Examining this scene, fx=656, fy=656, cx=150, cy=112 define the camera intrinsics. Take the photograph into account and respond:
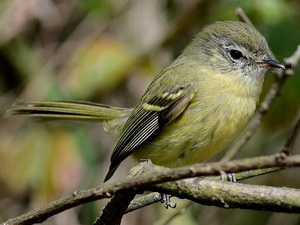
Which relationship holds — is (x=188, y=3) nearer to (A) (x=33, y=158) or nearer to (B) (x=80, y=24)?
(B) (x=80, y=24)

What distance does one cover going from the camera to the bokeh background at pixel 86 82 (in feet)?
12.5

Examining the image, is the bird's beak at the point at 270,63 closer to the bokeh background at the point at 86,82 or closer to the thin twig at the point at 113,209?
the bokeh background at the point at 86,82

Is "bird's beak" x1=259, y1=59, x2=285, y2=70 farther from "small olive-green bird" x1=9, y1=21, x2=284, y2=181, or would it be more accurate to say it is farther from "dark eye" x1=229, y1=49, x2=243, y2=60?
"dark eye" x1=229, y1=49, x2=243, y2=60

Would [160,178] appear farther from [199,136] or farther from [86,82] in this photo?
[86,82]

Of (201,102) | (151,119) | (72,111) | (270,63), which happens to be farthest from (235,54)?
(72,111)

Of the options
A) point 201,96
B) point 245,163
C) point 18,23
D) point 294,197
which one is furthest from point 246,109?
point 18,23

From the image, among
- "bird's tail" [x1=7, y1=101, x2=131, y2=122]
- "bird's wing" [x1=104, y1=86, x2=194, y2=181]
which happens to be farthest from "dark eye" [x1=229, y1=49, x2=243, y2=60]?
"bird's tail" [x1=7, y1=101, x2=131, y2=122]

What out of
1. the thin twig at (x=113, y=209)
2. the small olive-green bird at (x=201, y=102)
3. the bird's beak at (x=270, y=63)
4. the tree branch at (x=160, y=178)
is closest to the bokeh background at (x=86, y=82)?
the small olive-green bird at (x=201, y=102)

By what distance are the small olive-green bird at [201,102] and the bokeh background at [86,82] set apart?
8.2 inches

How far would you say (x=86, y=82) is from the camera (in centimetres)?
410

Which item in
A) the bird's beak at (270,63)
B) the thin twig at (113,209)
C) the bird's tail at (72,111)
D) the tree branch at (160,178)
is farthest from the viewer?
the bird's tail at (72,111)

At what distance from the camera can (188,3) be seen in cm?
425

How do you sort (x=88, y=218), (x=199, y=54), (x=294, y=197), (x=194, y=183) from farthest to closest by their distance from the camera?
(x=88, y=218) < (x=199, y=54) < (x=194, y=183) < (x=294, y=197)

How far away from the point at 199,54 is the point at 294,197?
203 centimetres
